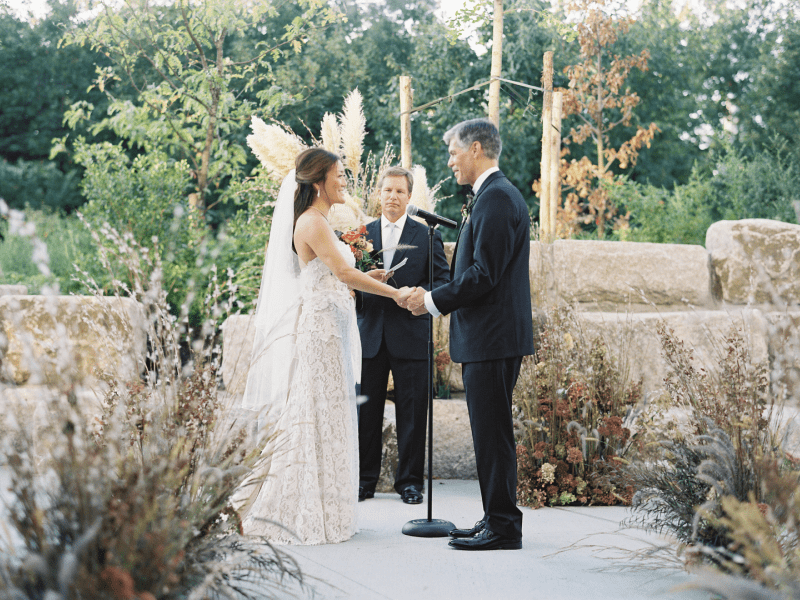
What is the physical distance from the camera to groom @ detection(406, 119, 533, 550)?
3.30 meters

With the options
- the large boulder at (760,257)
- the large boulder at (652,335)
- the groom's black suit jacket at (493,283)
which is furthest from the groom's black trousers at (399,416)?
the large boulder at (760,257)

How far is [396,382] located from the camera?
4.62 m

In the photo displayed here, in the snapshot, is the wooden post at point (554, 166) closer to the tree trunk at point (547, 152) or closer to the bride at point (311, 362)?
the tree trunk at point (547, 152)

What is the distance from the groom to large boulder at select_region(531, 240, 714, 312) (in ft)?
9.99

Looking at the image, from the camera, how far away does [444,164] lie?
1312cm

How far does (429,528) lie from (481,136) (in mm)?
1942

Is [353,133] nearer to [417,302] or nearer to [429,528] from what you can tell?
[417,302]

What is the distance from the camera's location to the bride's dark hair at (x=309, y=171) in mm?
3688

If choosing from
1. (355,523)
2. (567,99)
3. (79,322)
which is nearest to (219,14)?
(79,322)

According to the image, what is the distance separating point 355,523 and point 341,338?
3.05 feet

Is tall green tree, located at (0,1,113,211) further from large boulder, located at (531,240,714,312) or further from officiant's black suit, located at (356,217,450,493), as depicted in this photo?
officiant's black suit, located at (356,217,450,493)

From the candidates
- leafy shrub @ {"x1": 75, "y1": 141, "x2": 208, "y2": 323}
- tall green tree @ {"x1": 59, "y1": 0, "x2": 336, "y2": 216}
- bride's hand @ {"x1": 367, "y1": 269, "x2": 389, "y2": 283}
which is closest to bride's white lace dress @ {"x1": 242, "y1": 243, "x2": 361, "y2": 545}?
bride's hand @ {"x1": 367, "y1": 269, "x2": 389, "y2": 283}

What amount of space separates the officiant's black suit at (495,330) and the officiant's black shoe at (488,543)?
0.09 feet

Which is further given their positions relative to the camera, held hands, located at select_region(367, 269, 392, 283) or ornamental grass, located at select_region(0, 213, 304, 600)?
held hands, located at select_region(367, 269, 392, 283)
